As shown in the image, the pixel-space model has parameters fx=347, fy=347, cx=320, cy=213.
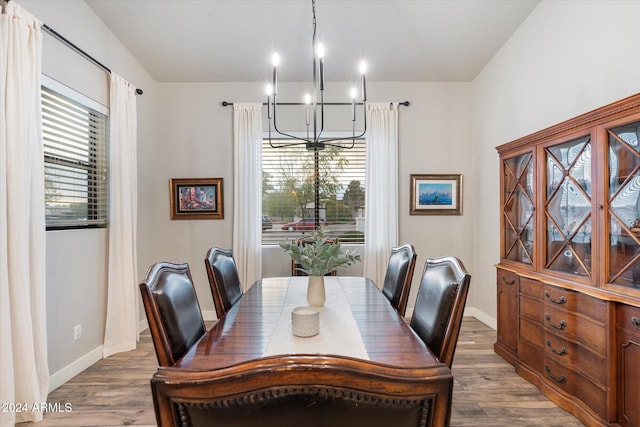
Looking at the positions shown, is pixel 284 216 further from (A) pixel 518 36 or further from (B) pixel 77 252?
(A) pixel 518 36

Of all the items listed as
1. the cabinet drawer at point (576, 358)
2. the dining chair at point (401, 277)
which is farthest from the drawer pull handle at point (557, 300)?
the dining chair at point (401, 277)

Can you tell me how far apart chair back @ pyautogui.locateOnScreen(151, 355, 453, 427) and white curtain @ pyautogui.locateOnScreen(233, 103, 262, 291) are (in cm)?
343

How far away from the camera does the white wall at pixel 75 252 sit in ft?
8.02

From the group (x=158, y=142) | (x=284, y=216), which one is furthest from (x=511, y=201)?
(x=158, y=142)

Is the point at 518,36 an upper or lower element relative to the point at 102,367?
upper

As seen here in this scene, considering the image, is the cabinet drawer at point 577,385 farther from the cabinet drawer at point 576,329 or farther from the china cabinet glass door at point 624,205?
the china cabinet glass door at point 624,205

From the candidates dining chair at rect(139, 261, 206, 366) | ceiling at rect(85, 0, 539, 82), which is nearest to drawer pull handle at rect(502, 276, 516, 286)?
ceiling at rect(85, 0, 539, 82)

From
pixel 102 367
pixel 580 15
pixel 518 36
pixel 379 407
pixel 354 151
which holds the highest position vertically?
pixel 518 36

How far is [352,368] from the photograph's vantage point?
0.58m

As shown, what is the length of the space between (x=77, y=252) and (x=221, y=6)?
7.45 feet

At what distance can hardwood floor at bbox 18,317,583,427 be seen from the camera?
2.08 metres

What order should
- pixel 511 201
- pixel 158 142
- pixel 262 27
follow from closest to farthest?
pixel 511 201 → pixel 262 27 → pixel 158 142

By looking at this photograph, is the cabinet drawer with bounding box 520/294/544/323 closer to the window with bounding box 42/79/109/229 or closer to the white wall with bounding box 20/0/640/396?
the white wall with bounding box 20/0/640/396

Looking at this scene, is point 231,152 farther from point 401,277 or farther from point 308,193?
point 401,277
